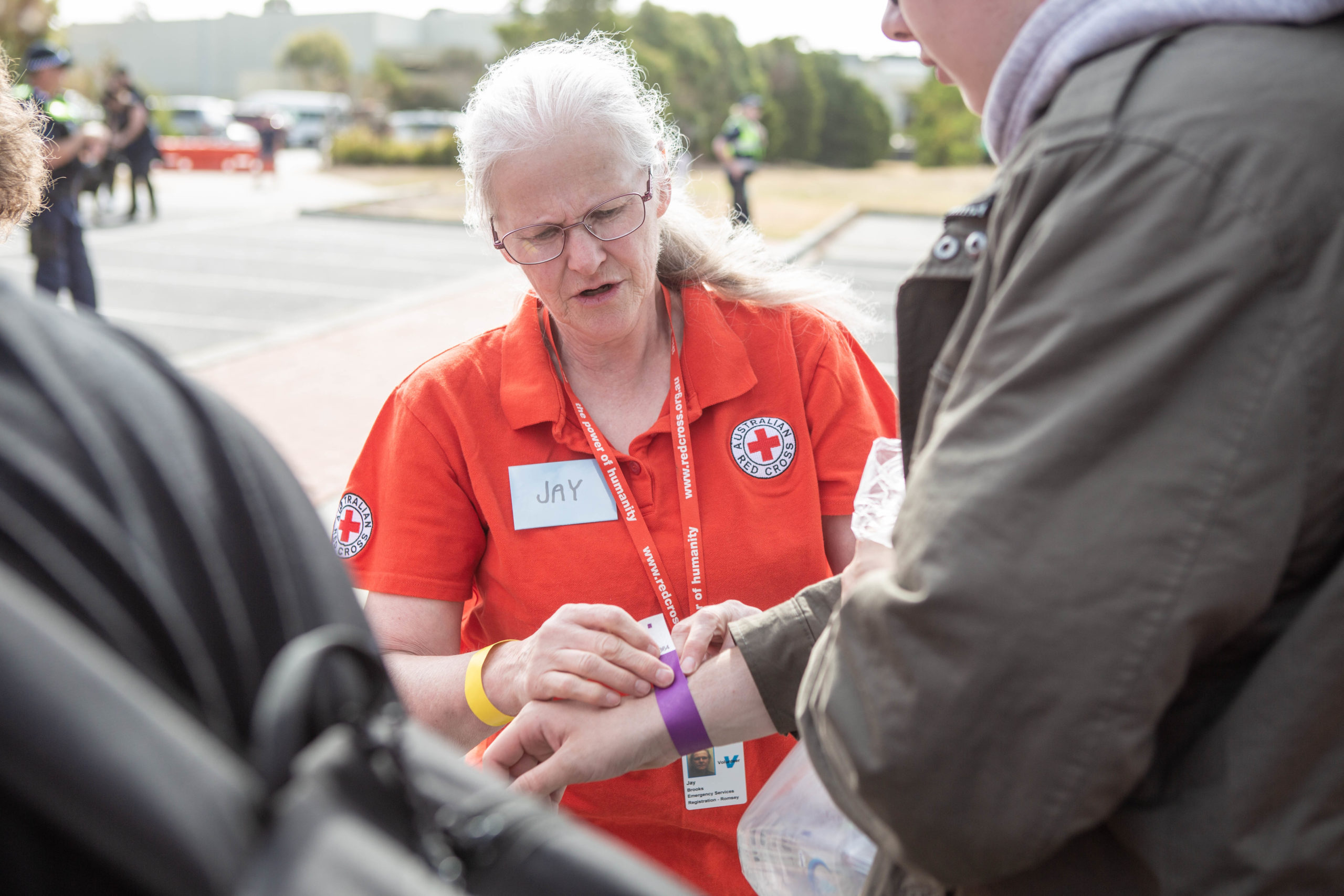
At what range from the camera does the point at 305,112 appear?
4634 centimetres

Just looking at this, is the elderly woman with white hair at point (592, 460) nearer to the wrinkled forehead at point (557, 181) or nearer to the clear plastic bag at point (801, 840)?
the wrinkled forehead at point (557, 181)

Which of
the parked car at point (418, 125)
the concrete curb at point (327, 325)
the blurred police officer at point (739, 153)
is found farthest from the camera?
the parked car at point (418, 125)

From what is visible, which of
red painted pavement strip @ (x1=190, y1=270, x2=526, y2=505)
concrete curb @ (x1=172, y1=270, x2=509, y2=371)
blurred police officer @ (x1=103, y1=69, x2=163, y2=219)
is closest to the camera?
red painted pavement strip @ (x1=190, y1=270, x2=526, y2=505)

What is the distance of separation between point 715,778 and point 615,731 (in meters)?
0.41

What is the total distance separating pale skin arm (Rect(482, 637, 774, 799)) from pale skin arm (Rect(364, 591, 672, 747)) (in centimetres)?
3

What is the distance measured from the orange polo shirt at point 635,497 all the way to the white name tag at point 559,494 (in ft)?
0.05

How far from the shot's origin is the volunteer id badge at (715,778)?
1941mm

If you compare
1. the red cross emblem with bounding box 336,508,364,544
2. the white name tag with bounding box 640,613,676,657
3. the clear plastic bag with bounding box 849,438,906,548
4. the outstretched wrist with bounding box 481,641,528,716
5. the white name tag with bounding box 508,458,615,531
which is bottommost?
the outstretched wrist with bounding box 481,641,528,716

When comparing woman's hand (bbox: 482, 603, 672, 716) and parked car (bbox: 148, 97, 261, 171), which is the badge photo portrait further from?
parked car (bbox: 148, 97, 261, 171)

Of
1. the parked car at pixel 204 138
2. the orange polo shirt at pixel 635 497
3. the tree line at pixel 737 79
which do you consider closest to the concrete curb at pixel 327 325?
the orange polo shirt at pixel 635 497

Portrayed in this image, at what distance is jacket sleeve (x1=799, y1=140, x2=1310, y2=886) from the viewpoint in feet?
2.66

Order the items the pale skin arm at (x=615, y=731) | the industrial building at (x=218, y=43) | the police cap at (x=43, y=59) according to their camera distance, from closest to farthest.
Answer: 1. the pale skin arm at (x=615, y=731)
2. the police cap at (x=43, y=59)
3. the industrial building at (x=218, y=43)

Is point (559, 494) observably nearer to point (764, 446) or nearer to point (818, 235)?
point (764, 446)

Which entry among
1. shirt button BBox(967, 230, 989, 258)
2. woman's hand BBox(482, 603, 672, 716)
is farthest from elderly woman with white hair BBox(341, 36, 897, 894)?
shirt button BBox(967, 230, 989, 258)
